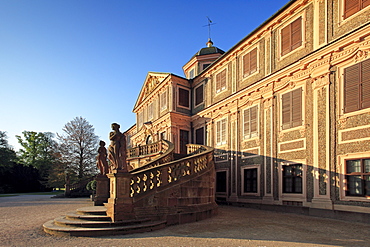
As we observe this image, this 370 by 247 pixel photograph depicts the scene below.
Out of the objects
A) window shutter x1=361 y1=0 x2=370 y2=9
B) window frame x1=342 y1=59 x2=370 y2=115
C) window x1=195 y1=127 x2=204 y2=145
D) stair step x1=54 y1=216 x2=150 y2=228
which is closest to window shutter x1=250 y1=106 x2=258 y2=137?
window frame x1=342 y1=59 x2=370 y2=115

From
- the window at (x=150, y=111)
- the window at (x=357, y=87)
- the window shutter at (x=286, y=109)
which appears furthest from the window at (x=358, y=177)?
the window at (x=150, y=111)

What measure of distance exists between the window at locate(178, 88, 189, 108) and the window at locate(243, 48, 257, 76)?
7272mm

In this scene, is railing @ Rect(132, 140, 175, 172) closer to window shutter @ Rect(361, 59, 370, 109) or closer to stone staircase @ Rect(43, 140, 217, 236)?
stone staircase @ Rect(43, 140, 217, 236)

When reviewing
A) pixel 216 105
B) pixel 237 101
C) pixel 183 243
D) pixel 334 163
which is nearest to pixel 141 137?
pixel 216 105

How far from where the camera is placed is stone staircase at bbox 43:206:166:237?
7508 millimetres

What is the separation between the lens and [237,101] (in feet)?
59.1

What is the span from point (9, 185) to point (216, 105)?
119ft

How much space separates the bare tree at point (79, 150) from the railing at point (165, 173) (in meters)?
26.3

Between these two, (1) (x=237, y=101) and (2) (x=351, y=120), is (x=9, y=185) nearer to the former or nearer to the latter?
(1) (x=237, y=101)

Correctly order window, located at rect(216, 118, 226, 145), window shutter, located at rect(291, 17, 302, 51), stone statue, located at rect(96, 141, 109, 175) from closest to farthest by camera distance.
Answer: stone statue, located at rect(96, 141, 109, 175)
window shutter, located at rect(291, 17, 302, 51)
window, located at rect(216, 118, 226, 145)

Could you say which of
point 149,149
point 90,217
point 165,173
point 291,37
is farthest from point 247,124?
point 90,217

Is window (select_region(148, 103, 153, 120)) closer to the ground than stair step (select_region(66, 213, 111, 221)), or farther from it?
farther from it

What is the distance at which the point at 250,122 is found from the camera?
55.2ft

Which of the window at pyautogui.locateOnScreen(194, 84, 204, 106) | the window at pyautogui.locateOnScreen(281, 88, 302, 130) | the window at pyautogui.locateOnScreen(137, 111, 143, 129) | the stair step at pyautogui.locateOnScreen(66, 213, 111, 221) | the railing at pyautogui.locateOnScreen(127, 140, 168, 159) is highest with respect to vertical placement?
the window at pyautogui.locateOnScreen(194, 84, 204, 106)
